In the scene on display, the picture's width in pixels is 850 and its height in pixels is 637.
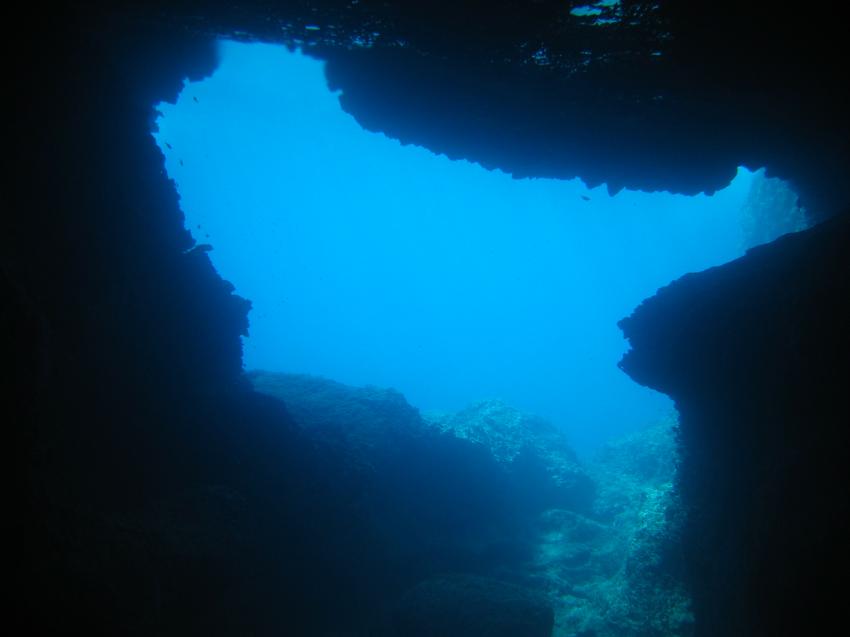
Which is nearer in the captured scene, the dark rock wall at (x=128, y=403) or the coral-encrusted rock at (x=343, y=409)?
the dark rock wall at (x=128, y=403)

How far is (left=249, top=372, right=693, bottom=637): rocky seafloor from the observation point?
984cm

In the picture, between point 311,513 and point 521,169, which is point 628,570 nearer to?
point 311,513

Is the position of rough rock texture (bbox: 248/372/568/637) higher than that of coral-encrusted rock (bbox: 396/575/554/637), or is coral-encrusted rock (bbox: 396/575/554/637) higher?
rough rock texture (bbox: 248/372/568/637)

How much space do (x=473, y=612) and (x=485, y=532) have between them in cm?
582

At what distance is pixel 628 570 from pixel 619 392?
173102mm

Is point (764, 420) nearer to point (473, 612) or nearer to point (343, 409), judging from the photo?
point (473, 612)

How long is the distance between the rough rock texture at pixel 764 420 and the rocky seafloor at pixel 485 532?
2.88m

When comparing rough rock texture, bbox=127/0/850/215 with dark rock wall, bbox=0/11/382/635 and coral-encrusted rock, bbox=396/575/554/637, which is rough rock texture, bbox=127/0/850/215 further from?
coral-encrusted rock, bbox=396/575/554/637

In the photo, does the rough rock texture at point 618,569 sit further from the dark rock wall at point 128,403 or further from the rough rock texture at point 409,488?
the dark rock wall at point 128,403

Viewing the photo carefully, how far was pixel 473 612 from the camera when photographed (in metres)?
9.20

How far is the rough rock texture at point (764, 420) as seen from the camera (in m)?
5.15

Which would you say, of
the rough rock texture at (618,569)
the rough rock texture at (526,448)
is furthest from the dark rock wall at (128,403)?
the rough rock texture at (526,448)

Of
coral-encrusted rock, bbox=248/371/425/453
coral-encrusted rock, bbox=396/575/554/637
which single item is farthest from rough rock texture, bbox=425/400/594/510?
coral-encrusted rock, bbox=396/575/554/637

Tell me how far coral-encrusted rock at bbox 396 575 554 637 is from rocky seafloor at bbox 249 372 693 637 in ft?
0.09
